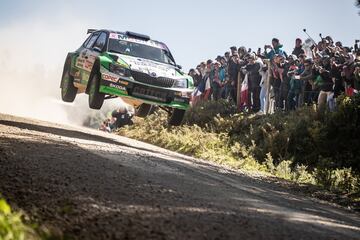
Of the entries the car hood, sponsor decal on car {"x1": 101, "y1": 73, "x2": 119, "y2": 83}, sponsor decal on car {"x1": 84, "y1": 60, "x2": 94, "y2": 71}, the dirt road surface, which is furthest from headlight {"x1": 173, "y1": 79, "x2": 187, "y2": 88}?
the dirt road surface

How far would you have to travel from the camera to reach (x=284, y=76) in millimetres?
15570

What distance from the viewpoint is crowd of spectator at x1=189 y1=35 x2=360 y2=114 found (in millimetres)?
13648

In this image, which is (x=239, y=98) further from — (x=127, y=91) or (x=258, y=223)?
(x=258, y=223)

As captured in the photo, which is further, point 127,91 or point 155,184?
point 127,91

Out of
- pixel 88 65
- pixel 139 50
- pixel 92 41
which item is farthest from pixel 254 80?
pixel 88 65

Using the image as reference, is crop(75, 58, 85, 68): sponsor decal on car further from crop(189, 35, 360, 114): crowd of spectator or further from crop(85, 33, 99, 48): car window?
crop(189, 35, 360, 114): crowd of spectator

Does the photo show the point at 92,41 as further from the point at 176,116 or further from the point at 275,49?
the point at 275,49

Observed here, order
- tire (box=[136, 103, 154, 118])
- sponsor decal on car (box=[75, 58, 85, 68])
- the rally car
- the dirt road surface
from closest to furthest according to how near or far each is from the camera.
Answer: the dirt road surface → the rally car → sponsor decal on car (box=[75, 58, 85, 68]) → tire (box=[136, 103, 154, 118])

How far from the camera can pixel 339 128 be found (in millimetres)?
12539

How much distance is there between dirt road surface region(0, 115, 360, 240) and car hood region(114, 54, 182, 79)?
4.85m

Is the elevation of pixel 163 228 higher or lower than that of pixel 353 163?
lower

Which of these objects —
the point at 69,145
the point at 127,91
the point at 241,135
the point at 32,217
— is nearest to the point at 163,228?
the point at 32,217

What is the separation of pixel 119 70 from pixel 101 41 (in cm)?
167

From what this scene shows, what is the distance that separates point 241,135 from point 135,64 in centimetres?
491
